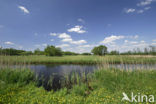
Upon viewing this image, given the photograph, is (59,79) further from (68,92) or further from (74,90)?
(74,90)

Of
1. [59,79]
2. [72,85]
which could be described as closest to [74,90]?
[72,85]

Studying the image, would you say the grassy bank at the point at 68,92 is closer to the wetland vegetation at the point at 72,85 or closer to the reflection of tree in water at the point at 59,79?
the wetland vegetation at the point at 72,85

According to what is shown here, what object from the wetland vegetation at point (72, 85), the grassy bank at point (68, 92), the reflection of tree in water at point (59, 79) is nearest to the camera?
the grassy bank at point (68, 92)

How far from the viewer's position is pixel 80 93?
4.50 meters

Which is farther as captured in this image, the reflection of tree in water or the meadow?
the reflection of tree in water

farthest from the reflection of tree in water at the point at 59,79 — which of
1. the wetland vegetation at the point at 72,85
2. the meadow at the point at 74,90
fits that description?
the meadow at the point at 74,90

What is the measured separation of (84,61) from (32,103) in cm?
1672

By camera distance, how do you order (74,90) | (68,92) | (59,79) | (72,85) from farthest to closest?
1. (59,79)
2. (72,85)
3. (68,92)
4. (74,90)

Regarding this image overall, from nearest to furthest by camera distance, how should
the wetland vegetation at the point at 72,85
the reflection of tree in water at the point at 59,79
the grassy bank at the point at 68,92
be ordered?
the grassy bank at the point at 68,92 < the wetland vegetation at the point at 72,85 < the reflection of tree in water at the point at 59,79

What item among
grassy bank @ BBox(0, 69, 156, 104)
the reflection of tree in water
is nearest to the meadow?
grassy bank @ BBox(0, 69, 156, 104)

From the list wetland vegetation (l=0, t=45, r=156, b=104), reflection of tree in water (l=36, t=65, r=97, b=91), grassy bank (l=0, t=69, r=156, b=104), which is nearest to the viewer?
grassy bank (l=0, t=69, r=156, b=104)

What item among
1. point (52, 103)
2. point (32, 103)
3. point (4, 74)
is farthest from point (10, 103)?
point (4, 74)

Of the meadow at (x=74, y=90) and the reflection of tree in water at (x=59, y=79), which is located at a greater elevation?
the meadow at (x=74, y=90)

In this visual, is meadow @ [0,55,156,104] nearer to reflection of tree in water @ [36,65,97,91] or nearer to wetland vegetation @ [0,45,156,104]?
wetland vegetation @ [0,45,156,104]
